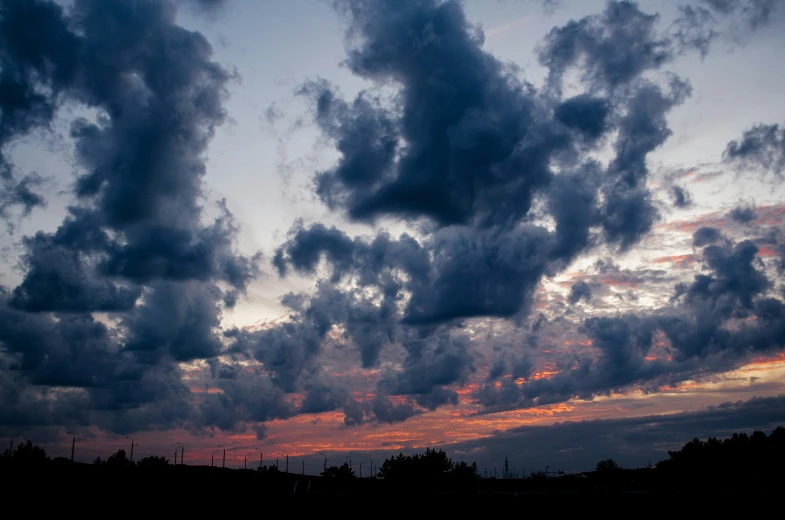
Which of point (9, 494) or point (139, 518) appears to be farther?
point (9, 494)

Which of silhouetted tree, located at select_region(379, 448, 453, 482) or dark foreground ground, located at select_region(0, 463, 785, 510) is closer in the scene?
dark foreground ground, located at select_region(0, 463, 785, 510)

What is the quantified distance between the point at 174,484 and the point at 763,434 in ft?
555

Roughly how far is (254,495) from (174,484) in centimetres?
1975

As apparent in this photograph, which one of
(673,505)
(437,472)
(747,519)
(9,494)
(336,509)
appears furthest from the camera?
(437,472)

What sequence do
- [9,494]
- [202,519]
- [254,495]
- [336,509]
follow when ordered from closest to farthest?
[202,519] → [336,509] → [9,494] → [254,495]

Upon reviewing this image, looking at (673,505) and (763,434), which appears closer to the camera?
(673,505)

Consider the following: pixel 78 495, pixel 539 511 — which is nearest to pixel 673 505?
pixel 539 511

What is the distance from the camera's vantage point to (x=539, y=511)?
9138 cm

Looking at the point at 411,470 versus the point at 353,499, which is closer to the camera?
the point at 353,499

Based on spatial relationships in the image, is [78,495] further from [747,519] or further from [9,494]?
[747,519]

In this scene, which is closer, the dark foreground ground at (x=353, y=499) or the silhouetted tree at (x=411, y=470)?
the dark foreground ground at (x=353, y=499)

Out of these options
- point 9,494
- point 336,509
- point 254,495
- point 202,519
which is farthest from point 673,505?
point 9,494

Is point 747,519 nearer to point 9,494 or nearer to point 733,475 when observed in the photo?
point 733,475

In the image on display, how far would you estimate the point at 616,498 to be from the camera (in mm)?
96500
